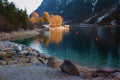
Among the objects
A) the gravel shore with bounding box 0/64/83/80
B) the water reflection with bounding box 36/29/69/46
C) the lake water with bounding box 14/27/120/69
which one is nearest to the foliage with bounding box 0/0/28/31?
the water reflection with bounding box 36/29/69/46

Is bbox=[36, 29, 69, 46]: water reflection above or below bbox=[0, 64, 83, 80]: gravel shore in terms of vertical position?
below

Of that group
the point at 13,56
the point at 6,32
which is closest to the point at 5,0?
the point at 6,32

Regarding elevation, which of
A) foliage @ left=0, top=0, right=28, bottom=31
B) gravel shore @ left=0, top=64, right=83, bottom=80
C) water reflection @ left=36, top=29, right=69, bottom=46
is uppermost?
foliage @ left=0, top=0, right=28, bottom=31

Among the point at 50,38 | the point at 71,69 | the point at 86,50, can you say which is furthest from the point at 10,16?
the point at 71,69

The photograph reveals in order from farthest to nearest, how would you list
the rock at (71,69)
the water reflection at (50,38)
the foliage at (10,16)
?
1. the foliage at (10,16)
2. the water reflection at (50,38)
3. the rock at (71,69)

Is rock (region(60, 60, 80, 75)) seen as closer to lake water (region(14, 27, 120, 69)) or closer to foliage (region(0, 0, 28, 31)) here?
lake water (region(14, 27, 120, 69))

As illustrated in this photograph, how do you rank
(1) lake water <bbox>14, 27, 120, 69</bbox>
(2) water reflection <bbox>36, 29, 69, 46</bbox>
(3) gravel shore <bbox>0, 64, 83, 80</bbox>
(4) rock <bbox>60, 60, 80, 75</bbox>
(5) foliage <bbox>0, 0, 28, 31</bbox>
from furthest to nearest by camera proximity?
(5) foliage <bbox>0, 0, 28, 31</bbox> → (2) water reflection <bbox>36, 29, 69, 46</bbox> → (1) lake water <bbox>14, 27, 120, 69</bbox> → (4) rock <bbox>60, 60, 80, 75</bbox> → (3) gravel shore <bbox>0, 64, 83, 80</bbox>

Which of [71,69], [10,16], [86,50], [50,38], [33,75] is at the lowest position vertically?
[50,38]

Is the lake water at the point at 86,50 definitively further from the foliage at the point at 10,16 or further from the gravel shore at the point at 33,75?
the foliage at the point at 10,16

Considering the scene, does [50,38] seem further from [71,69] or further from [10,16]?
[71,69]

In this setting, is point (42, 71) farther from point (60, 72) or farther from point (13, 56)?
point (13, 56)

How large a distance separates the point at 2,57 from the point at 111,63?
17.0m

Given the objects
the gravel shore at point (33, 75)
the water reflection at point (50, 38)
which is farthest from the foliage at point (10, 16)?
the gravel shore at point (33, 75)

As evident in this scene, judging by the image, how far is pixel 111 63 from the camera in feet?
128
